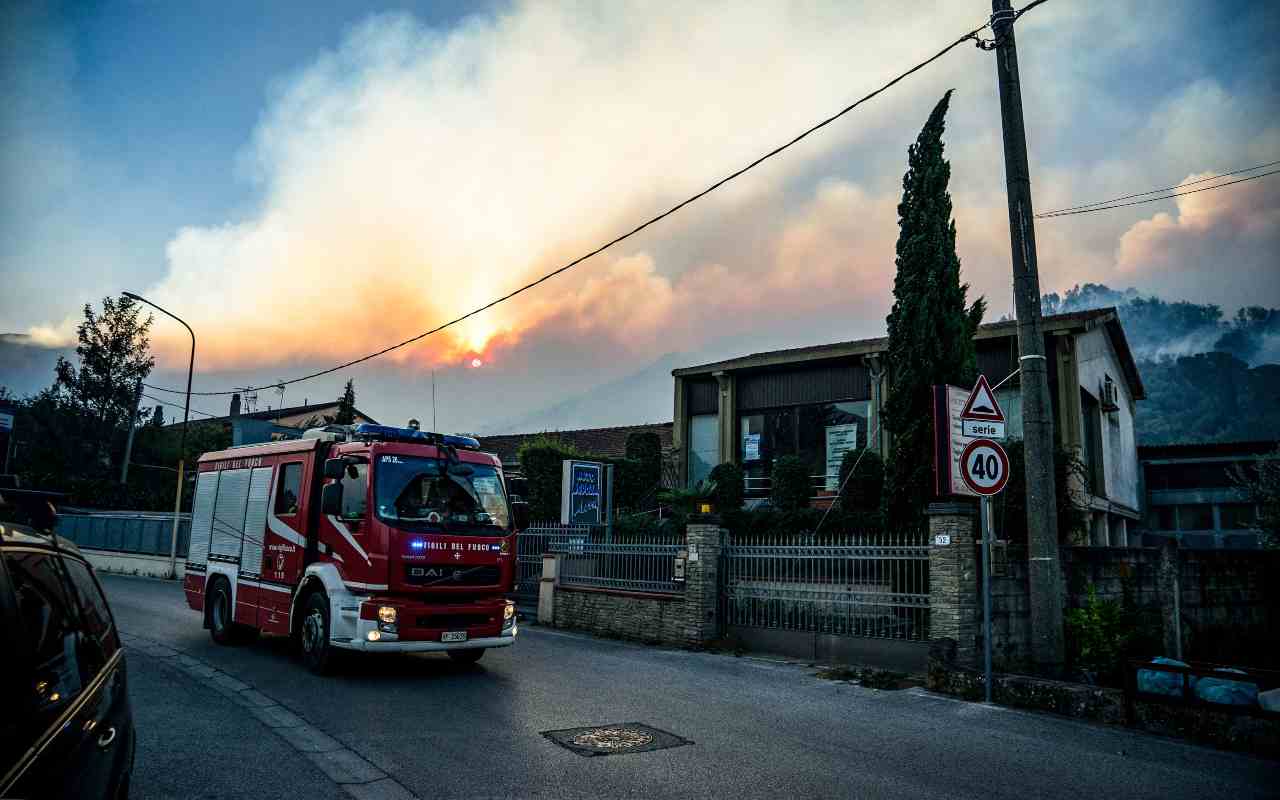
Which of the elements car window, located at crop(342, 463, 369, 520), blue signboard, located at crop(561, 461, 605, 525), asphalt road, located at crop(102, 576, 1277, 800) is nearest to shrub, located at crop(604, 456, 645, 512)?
blue signboard, located at crop(561, 461, 605, 525)

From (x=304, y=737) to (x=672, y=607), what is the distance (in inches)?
306

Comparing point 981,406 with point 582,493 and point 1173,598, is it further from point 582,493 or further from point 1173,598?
point 582,493

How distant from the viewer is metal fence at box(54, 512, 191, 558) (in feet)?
102

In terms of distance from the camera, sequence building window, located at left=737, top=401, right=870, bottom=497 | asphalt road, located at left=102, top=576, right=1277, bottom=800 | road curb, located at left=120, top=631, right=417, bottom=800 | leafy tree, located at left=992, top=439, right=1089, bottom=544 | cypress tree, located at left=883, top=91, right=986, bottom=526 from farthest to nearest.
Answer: building window, located at left=737, top=401, right=870, bottom=497 < leafy tree, located at left=992, top=439, right=1089, bottom=544 < cypress tree, located at left=883, top=91, right=986, bottom=526 < asphalt road, located at left=102, top=576, right=1277, bottom=800 < road curb, located at left=120, top=631, right=417, bottom=800

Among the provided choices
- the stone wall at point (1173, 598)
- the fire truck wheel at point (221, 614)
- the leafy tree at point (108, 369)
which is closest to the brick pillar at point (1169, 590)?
the stone wall at point (1173, 598)

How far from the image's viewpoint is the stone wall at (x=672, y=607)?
1362 cm

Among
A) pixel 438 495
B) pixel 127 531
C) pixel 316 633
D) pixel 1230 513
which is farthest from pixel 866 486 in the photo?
pixel 127 531

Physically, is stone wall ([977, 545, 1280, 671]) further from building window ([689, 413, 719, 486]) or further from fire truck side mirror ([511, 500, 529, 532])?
building window ([689, 413, 719, 486])

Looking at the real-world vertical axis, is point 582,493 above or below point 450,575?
above

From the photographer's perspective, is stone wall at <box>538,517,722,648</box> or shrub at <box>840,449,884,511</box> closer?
stone wall at <box>538,517,722,648</box>

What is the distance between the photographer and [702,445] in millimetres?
29297

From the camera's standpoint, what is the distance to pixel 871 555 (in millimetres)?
11805

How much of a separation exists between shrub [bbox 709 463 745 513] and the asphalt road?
1391 cm

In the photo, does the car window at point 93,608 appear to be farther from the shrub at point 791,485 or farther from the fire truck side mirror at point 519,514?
the shrub at point 791,485
